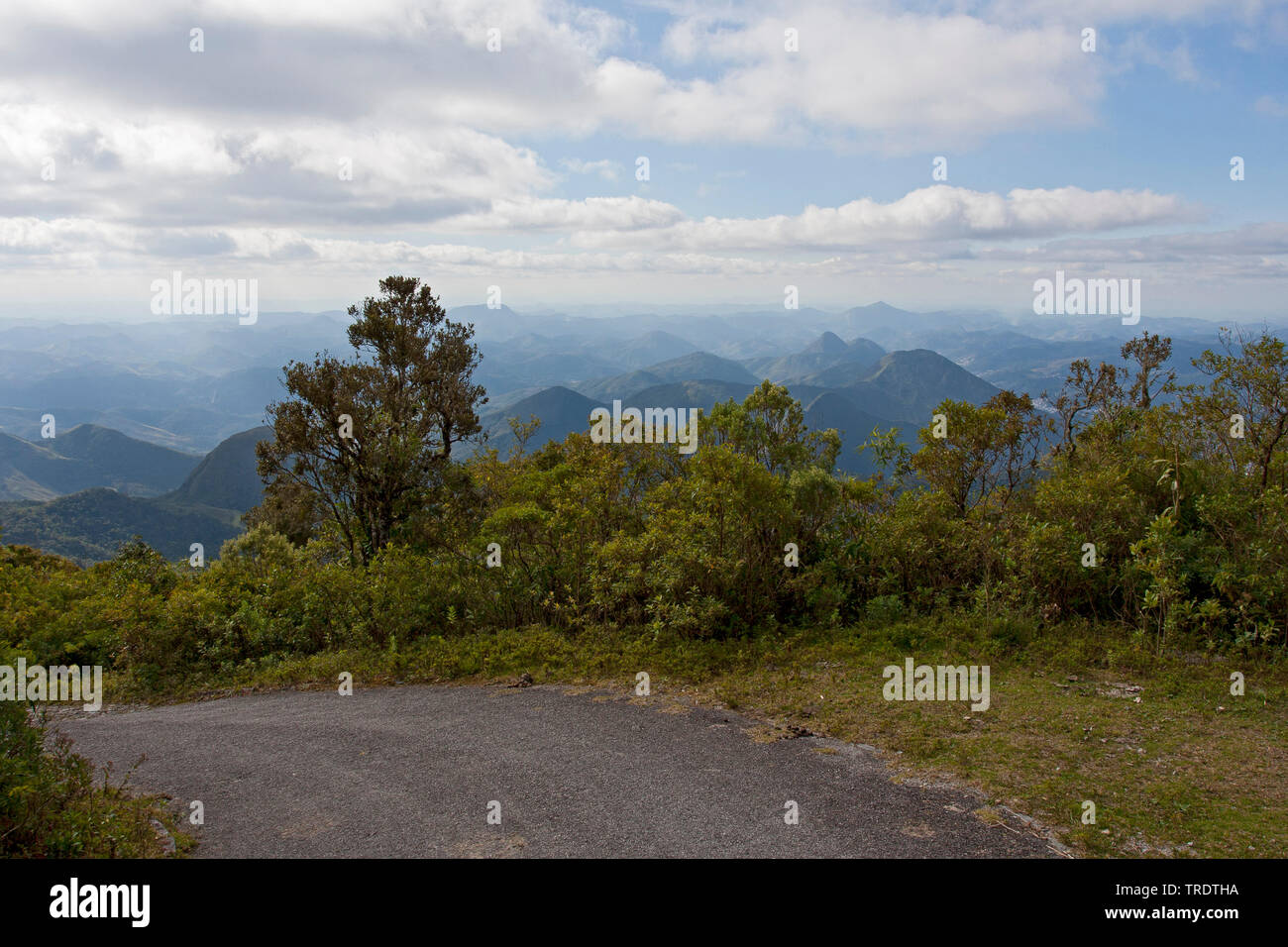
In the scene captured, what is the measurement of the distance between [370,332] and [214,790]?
16.4 metres

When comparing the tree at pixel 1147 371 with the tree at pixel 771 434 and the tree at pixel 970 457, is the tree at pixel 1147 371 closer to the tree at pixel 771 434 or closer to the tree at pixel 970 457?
the tree at pixel 970 457

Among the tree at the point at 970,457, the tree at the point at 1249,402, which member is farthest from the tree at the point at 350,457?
the tree at the point at 1249,402

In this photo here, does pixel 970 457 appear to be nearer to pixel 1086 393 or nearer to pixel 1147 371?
pixel 1086 393

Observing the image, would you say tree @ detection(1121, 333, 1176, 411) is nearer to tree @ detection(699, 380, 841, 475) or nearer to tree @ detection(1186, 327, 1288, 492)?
tree @ detection(1186, 327, 1288, 492)

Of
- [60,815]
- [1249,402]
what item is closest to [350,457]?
[60,815]

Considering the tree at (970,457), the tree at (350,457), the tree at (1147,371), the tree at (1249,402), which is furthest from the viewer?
the tree at (1147,371)

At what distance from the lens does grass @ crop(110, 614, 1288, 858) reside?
562cm

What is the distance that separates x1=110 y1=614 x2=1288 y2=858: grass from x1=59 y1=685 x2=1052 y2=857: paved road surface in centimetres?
59

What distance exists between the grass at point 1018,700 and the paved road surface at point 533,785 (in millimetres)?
591

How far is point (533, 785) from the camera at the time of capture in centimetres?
676

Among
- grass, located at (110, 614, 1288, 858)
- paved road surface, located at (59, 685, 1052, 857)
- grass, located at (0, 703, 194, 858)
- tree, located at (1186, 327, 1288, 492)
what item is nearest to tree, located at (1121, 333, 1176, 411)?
tree, located at (1186, 327, 1288, 492)

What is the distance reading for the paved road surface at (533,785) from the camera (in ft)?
18.3

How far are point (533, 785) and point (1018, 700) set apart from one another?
5591 mm
